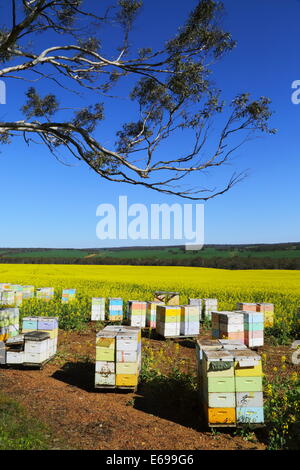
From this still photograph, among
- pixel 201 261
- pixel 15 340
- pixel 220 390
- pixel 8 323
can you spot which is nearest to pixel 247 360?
pixel 220 390

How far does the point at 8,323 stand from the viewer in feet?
38.8

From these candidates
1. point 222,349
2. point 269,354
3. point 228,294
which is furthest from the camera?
point 228,294

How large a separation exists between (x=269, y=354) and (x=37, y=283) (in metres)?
21.6

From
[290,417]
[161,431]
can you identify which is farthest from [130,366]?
[290,417]

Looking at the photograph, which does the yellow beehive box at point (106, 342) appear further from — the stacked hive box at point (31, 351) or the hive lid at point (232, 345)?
the hive lid at point (232, 345)

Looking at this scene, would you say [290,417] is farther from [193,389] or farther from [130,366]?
[130,366]

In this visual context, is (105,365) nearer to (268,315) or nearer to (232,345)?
(232,345)

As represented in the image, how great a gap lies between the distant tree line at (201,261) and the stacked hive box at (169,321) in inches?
1551

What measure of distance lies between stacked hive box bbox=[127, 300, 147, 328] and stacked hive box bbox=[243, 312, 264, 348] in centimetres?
427

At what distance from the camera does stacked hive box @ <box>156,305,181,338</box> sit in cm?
1329

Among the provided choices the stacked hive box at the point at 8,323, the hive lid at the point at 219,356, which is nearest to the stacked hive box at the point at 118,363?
the hive lid at the point at 219,356

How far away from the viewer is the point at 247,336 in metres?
12.0

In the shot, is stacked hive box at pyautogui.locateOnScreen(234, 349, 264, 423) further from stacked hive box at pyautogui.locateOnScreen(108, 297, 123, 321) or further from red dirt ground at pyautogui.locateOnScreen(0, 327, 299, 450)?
stacked hive box at pyautogui.locateOnScreen(108, 297, 123, 321)

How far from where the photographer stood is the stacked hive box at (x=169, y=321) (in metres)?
13.3
